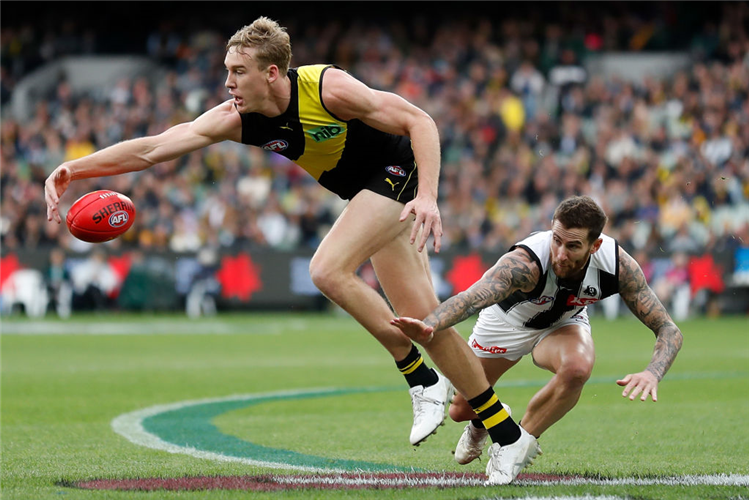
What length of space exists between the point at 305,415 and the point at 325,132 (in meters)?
3.30

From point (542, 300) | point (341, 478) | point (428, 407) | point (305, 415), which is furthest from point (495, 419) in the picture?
point (305, 415)

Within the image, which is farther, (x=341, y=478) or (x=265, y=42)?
(x=265, y=42)

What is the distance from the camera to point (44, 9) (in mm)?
30391

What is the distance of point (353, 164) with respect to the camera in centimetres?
606

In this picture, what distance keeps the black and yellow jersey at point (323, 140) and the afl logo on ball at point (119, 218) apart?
2.69 ft

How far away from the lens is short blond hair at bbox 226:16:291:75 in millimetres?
5637

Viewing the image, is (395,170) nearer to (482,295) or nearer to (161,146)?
(482,295)

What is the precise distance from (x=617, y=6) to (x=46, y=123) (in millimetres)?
14952

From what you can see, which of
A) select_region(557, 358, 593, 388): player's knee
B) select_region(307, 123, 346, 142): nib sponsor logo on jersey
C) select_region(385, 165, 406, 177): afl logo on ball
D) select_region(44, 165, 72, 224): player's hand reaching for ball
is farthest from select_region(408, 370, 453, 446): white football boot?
select_region(44, 165, 72, 224): player's hand reaching for ball

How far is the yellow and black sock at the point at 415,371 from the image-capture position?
20.1 feet

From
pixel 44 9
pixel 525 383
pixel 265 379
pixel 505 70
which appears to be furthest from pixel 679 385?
pixel 44 9

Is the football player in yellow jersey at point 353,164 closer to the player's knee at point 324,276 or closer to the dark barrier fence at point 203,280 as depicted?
the player's knee at point 324,276

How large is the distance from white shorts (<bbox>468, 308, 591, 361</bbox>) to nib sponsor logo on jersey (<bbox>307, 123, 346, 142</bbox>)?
1.60 m

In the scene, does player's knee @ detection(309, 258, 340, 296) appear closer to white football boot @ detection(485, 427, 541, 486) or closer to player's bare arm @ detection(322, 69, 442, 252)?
player's bare arm @ detection(322, 69, 442, 252)
